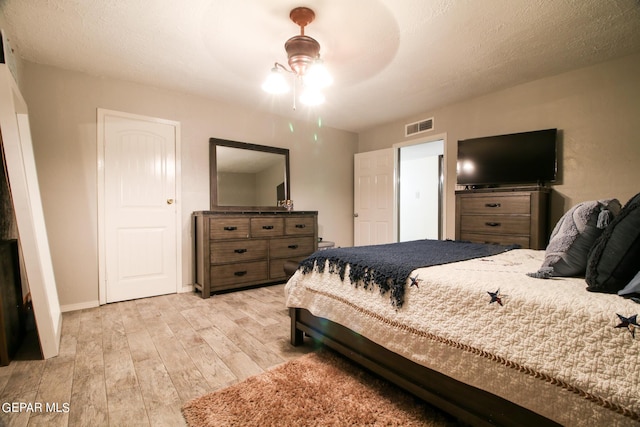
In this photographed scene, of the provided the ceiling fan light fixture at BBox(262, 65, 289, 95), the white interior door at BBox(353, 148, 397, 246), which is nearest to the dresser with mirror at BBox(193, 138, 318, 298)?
the white interior door at BBox(353, 148, 397, 246)

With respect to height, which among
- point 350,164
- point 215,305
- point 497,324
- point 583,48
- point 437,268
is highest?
point 583,48

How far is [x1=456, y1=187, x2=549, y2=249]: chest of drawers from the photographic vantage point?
2818 mm

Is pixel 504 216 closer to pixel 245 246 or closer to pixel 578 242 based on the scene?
pixel 578 242

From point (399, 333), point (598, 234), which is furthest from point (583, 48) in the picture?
point (399, 333)

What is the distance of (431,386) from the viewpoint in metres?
1.21

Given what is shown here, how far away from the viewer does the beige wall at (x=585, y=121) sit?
2.61 meters

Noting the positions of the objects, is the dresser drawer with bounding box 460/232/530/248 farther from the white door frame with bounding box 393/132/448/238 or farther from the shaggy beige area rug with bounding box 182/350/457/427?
the shaggy beige area rug with bounding box 182/350/457/427

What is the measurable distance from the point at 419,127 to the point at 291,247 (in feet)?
8.36

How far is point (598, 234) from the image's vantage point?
1141mm

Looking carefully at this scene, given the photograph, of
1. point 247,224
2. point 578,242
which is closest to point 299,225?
point 247,224

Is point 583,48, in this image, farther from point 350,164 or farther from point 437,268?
point 350,164

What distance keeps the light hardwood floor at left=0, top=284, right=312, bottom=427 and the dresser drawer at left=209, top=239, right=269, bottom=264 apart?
61 centimetres

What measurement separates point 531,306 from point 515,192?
2443 mm

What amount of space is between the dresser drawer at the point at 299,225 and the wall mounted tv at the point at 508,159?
1.97 metres
